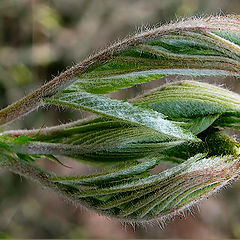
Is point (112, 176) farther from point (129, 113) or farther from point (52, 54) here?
point (52, 54)

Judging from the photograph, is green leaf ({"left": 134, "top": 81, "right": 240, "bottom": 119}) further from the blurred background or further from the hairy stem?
the blurred background

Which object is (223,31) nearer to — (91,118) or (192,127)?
(192,127)

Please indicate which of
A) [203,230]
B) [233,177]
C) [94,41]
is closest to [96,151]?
[233,177]

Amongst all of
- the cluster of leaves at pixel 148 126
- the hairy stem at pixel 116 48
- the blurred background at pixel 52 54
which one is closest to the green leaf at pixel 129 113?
the cluster of leaves at pixel 148 126

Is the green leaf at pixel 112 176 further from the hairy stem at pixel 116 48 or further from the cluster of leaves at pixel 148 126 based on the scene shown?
the hairy stem at pixel 116 48

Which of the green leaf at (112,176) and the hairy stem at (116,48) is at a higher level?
the hairy stem at (116,48)

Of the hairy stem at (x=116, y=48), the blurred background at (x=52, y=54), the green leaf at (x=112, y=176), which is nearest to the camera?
the hairy stem at (x=116, y=48)
